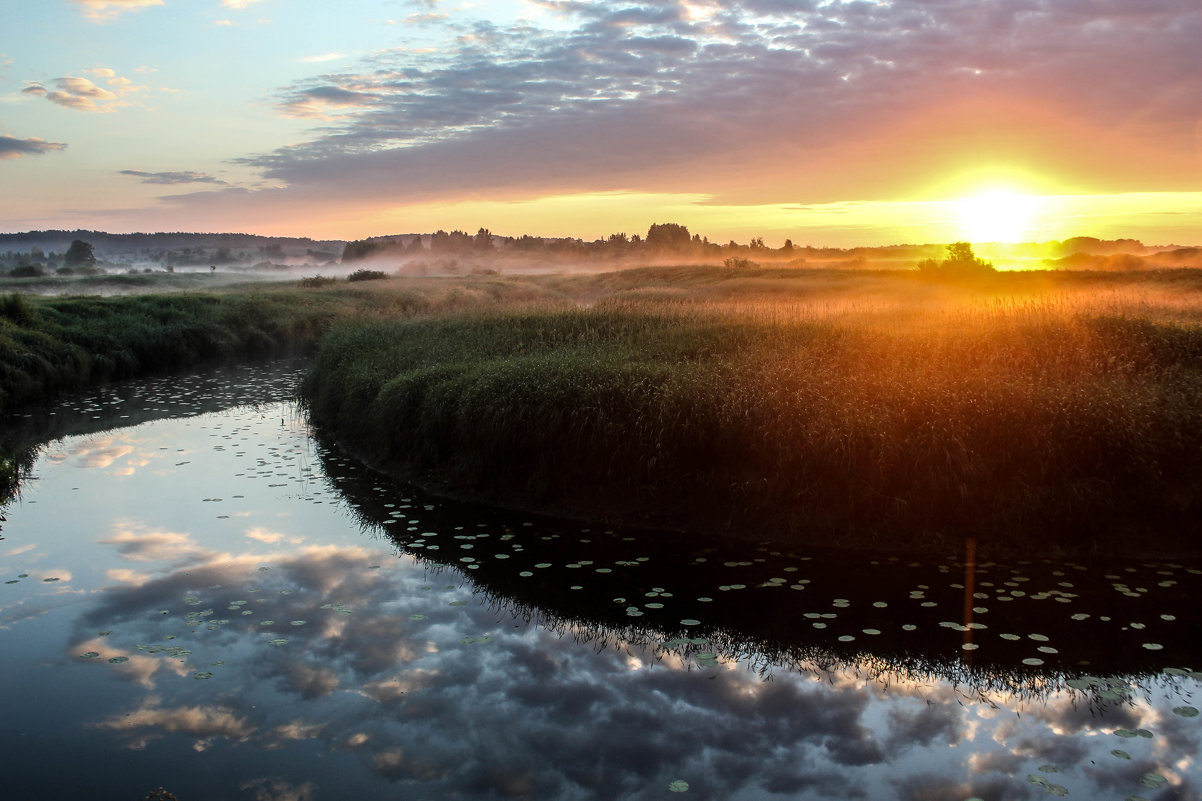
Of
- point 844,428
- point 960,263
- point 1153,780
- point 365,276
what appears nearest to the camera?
point 1153,780

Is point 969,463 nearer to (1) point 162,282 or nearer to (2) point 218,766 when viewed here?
(2) point 218,766

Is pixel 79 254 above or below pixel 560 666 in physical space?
above

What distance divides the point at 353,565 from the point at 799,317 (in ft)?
43.4

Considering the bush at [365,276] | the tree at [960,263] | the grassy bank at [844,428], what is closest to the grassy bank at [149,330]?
the grassy bank at [844,428]

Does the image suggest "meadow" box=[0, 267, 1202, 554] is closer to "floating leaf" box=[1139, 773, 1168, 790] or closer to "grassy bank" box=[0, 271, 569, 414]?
"grassy bank" box=[0, 271, 569, 414]

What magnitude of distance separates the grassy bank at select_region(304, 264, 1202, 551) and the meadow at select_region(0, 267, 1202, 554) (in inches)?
1.3

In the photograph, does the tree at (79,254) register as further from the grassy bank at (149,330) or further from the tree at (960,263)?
the tree at (960,263)

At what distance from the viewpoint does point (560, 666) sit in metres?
7.98

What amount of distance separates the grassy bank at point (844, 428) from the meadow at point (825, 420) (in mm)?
32

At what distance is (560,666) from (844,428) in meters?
5.52

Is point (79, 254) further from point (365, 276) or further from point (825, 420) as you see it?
point (825, 420)

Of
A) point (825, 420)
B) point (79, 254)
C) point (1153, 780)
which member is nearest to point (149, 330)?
point (825, 420)

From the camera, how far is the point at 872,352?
1581 centimetres

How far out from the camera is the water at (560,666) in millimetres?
6199
